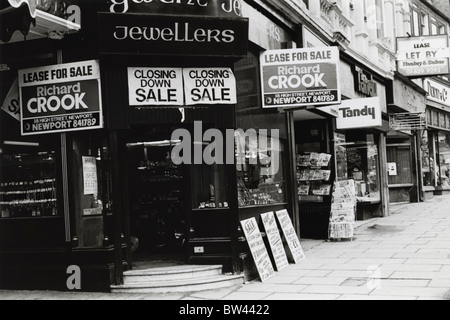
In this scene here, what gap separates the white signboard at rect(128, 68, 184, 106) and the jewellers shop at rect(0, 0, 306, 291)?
2cm

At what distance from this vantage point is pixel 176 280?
842cm

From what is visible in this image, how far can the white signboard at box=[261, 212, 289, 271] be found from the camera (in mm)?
9859

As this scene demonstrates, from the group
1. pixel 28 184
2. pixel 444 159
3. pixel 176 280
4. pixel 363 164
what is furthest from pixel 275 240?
pixel 444 159

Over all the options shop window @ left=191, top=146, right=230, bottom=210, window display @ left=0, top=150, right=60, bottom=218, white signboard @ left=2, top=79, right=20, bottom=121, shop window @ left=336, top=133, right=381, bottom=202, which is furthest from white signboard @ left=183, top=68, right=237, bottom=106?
shop window @ left=336, top=133, right=381, bottom=202

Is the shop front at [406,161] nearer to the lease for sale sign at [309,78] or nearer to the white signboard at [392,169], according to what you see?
the white signboard at [392,169]

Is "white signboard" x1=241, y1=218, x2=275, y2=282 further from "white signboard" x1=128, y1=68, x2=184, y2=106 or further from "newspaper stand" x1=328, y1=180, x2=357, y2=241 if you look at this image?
"newspaper stand" x1=328, y1=180, x2=357, y2=241

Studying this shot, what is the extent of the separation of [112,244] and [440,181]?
2285 cm

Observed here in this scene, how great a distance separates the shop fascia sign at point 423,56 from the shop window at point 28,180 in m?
15.6

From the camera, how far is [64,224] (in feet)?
28.8

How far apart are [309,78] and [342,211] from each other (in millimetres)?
3899

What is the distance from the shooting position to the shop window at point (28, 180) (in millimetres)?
8992

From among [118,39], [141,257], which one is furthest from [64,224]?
[118,39]
